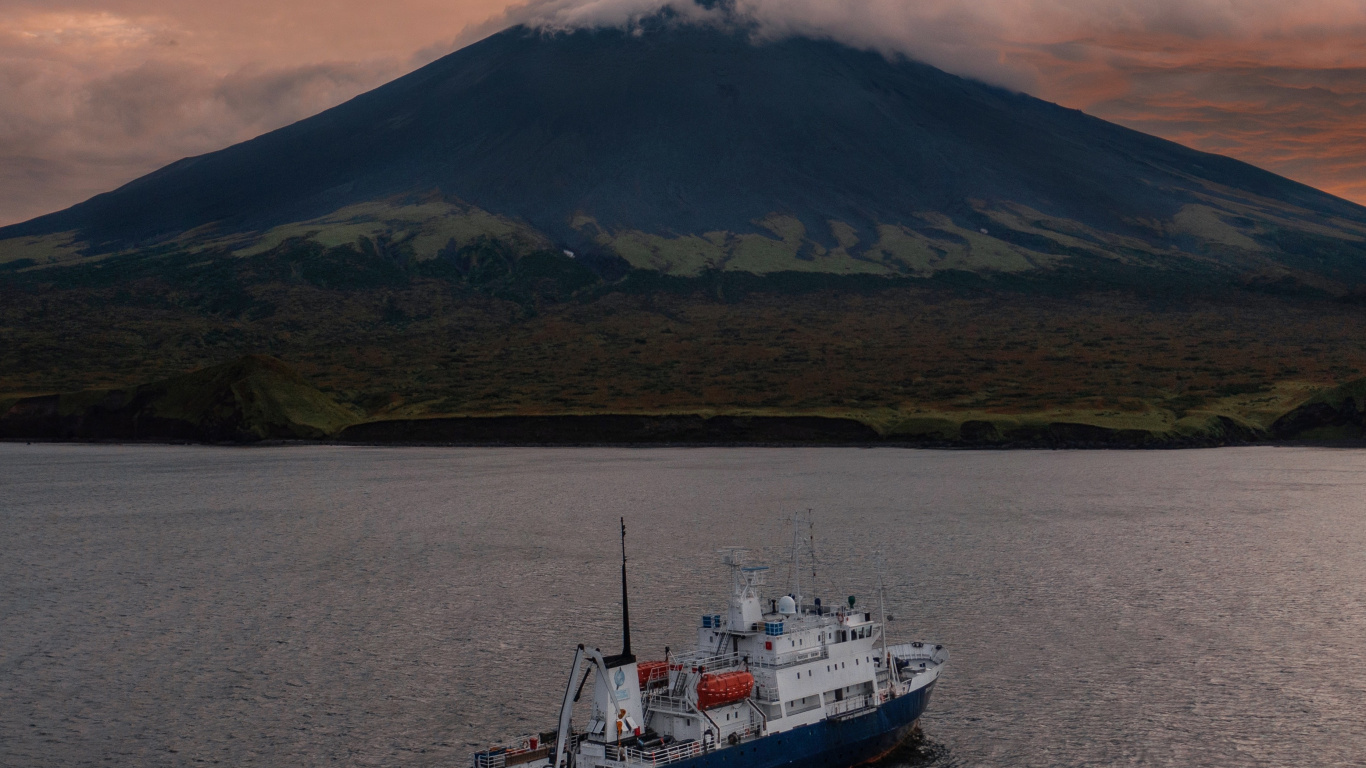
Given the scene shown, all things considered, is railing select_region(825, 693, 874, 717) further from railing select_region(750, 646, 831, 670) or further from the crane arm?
the crane arm

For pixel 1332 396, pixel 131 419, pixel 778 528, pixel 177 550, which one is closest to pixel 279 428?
pixel 131 419

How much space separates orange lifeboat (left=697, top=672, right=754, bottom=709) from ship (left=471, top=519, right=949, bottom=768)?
0.10 ft

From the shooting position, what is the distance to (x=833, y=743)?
39.6 m

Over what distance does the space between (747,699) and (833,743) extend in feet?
12.0

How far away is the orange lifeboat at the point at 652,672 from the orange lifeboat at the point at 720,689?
7.14 feet

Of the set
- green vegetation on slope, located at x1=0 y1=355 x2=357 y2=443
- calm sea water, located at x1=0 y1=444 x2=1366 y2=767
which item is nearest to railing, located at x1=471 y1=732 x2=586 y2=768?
calm sea water, located at x1=0 y1=444 x2=1366 y2=767

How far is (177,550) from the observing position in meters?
89.8

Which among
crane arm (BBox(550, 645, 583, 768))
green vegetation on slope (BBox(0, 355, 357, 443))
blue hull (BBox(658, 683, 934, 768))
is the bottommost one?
blue hull (BBox(658, 683, 934, 768))

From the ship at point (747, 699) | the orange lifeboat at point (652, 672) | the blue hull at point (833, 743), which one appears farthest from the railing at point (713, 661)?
the blue hull at point (833, 743)

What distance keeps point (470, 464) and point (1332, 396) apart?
11631 centimetres

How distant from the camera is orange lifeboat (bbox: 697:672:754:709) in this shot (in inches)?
1444

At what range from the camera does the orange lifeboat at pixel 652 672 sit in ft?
126

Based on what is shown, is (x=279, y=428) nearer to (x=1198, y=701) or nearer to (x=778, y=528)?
(x=778, y=528)

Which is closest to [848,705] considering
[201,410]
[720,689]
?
[720,689]
